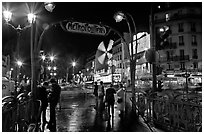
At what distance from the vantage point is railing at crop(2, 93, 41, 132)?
486cm

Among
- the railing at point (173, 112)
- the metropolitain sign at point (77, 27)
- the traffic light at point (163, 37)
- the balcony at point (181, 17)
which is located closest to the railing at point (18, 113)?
the metropolitain sign at point (77, 27)

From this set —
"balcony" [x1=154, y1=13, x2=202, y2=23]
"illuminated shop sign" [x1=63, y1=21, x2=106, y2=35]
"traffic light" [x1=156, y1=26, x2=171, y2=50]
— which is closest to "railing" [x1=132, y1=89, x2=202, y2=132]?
"traffic light" [x1=156, y1=26, x2=171, y2=50]

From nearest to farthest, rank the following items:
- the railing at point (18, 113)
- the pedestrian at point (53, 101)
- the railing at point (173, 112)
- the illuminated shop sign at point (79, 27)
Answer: the railing at point (18, 113) < the railing at point (173, 112) < the pedestrian at point (53, 101) < the illuminated shop sign at point (79, 27)

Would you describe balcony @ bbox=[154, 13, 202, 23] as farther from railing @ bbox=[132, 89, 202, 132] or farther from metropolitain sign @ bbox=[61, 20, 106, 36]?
railing @ bbox=[132, 89, 202, 132]

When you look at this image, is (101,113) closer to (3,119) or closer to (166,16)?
(3,119)

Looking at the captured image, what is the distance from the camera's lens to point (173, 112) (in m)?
6.93

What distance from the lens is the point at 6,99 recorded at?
5141mm

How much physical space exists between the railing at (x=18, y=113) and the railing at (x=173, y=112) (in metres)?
4.30

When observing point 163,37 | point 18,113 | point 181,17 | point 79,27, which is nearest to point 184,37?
point 181,17

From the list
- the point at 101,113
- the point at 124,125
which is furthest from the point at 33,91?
the point at 101,113

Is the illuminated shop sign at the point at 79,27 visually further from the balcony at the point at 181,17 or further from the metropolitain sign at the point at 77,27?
the balcony at the point at 181,17

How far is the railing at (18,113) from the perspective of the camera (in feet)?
15.9

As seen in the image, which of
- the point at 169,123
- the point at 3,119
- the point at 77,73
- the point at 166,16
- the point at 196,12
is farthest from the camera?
the point at 77,73

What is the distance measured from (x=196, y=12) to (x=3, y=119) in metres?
45.7
